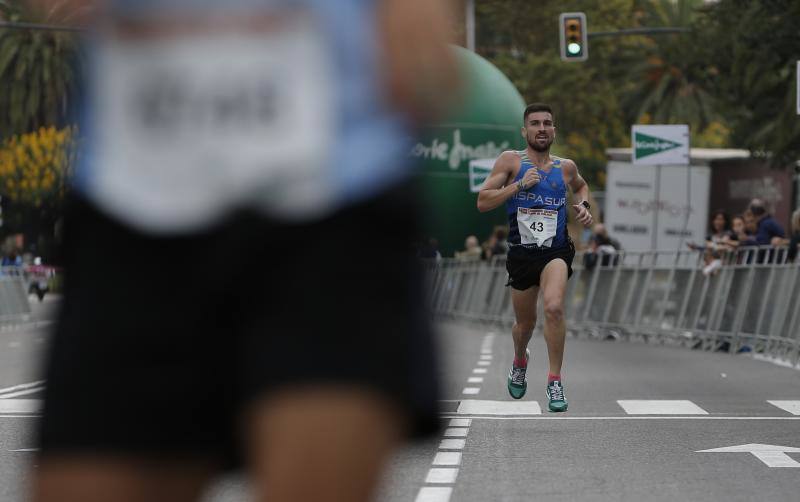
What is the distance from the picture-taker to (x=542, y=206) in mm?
12273

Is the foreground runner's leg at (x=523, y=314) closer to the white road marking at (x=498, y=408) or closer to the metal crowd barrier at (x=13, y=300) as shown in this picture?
the white road marking at (x=498, y=408)

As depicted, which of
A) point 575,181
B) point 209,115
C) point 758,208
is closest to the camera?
point 209,115

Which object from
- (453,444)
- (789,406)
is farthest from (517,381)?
(453,444)

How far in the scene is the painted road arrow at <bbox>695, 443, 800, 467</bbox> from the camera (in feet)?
31.9

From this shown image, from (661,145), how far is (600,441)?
760 inches

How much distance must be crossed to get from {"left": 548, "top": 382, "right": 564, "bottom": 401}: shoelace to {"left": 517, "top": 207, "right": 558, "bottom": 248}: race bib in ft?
2.89

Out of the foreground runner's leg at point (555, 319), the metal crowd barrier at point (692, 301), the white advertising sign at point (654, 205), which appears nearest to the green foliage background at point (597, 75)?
the white advertising sign at point (654, 205)

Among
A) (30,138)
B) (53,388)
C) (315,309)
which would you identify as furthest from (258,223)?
(30,138)

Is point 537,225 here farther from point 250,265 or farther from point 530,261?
point 250,265

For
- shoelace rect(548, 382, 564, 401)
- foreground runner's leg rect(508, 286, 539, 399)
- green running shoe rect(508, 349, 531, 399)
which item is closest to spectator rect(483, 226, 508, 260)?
green running shoe rect(508, 349, 531, 399)

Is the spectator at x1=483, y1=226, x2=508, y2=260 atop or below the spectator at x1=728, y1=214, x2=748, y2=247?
below

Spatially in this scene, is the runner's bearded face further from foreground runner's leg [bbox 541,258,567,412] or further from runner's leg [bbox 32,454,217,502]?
runner's leg [bbox 32,454,217,502]

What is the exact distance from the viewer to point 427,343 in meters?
2.91

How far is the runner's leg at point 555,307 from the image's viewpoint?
1213 cm
